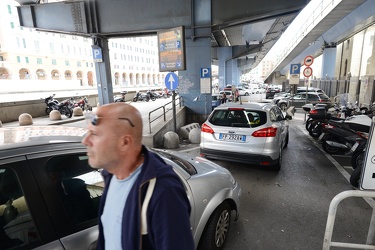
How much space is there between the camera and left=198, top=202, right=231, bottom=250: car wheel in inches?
99.3

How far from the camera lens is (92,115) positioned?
106cm

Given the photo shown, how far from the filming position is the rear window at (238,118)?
4930 millimetres

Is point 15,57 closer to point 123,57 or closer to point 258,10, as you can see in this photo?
point 123,57

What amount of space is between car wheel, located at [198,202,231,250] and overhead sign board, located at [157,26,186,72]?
6.16 meters

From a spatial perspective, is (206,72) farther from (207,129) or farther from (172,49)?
(207,129)

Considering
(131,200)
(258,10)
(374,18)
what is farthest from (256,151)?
(374,18)

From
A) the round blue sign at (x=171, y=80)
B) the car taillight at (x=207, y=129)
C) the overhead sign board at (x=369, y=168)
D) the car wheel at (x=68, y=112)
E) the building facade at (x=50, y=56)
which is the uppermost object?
the building facade at (x=50, y=56)

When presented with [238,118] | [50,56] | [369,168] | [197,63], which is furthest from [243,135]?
[50,56]

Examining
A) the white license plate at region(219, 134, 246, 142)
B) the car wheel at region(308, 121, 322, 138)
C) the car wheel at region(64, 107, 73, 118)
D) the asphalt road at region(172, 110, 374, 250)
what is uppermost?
the white license plate at region(219, 134, 246, 142)

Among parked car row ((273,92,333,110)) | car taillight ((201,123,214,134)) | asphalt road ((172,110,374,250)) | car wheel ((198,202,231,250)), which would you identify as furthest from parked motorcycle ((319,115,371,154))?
parked car row ((273,92,333,110))

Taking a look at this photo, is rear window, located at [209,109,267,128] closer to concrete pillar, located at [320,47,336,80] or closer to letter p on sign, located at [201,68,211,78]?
letter p on sign, located at [201,68,211,78]

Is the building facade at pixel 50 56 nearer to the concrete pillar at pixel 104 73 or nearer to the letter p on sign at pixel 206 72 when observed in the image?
A: the concrete pillar at pixel 104 73

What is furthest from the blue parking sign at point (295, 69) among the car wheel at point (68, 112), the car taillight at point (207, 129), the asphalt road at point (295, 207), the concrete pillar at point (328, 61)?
the concrete pillar at point (328, 61)

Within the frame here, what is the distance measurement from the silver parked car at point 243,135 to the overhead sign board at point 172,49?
139 inches
